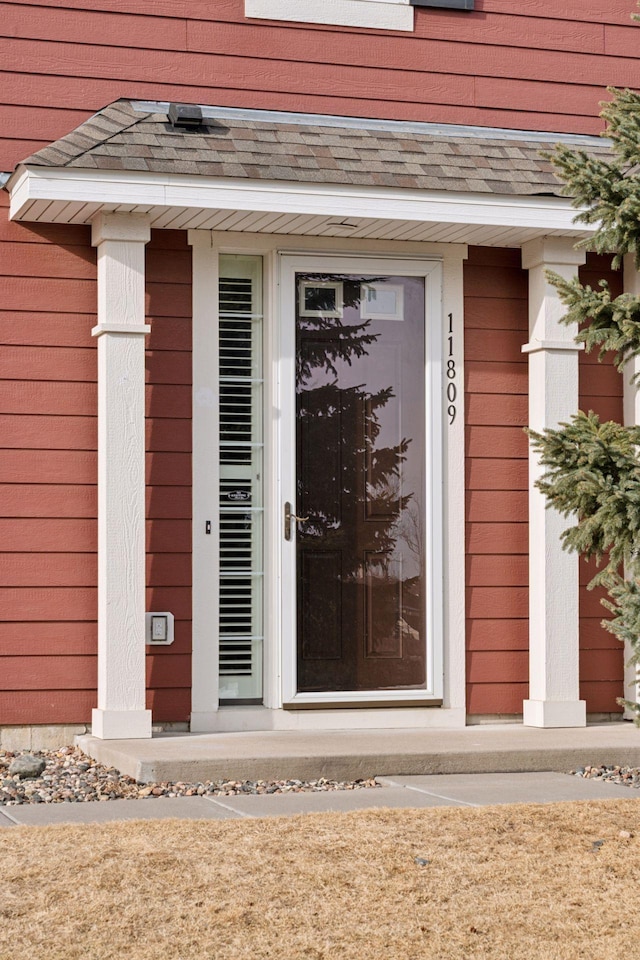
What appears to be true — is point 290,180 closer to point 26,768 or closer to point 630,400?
point 630,400

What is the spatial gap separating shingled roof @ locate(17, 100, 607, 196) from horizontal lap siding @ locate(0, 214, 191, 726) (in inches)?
23.0

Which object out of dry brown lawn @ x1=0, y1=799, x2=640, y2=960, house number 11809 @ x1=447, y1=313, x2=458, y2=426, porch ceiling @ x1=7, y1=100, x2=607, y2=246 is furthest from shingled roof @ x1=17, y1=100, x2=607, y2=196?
dry brown lawn @ x1=0, y1=799, x2=640, y2=960

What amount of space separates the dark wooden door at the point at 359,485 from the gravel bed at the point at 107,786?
3.91 feet

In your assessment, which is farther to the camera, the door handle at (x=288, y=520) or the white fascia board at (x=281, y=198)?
the door handle at (x=288, y=520)

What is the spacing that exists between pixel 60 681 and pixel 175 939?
344 cm

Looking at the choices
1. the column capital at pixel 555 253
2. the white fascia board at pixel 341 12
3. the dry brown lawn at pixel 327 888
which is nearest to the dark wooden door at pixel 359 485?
the column capital at pixel 555 253

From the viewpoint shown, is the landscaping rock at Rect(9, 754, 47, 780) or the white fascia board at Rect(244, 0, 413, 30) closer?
the landscaping rock at Rect(9, 754, 47, 780)

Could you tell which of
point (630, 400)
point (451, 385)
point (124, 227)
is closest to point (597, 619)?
point (630, 400)

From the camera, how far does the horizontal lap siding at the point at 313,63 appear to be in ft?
22.6

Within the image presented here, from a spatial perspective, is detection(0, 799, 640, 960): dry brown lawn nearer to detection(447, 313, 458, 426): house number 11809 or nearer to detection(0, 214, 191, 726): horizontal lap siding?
detection(0, 214, 191, 726): horizontal lap siding

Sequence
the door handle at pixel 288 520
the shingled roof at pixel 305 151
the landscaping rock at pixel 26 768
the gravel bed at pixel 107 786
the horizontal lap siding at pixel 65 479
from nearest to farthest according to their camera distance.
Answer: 1. the gravel bed at pixel 107 786
2. the landscaping rock at pixel 26 768
3. the shingled roof at pixel 305 151
4. the horizontal lap siding at pixel 65 479
5. the door handle at pixel 288 520

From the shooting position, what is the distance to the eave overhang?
6324 millimetres

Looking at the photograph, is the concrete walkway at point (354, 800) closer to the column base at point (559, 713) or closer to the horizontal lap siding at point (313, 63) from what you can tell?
the column base at point (559, 713)

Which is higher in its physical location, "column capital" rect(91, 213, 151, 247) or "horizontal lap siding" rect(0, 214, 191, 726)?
"column capital" rect(91, 213, 151, 247)
